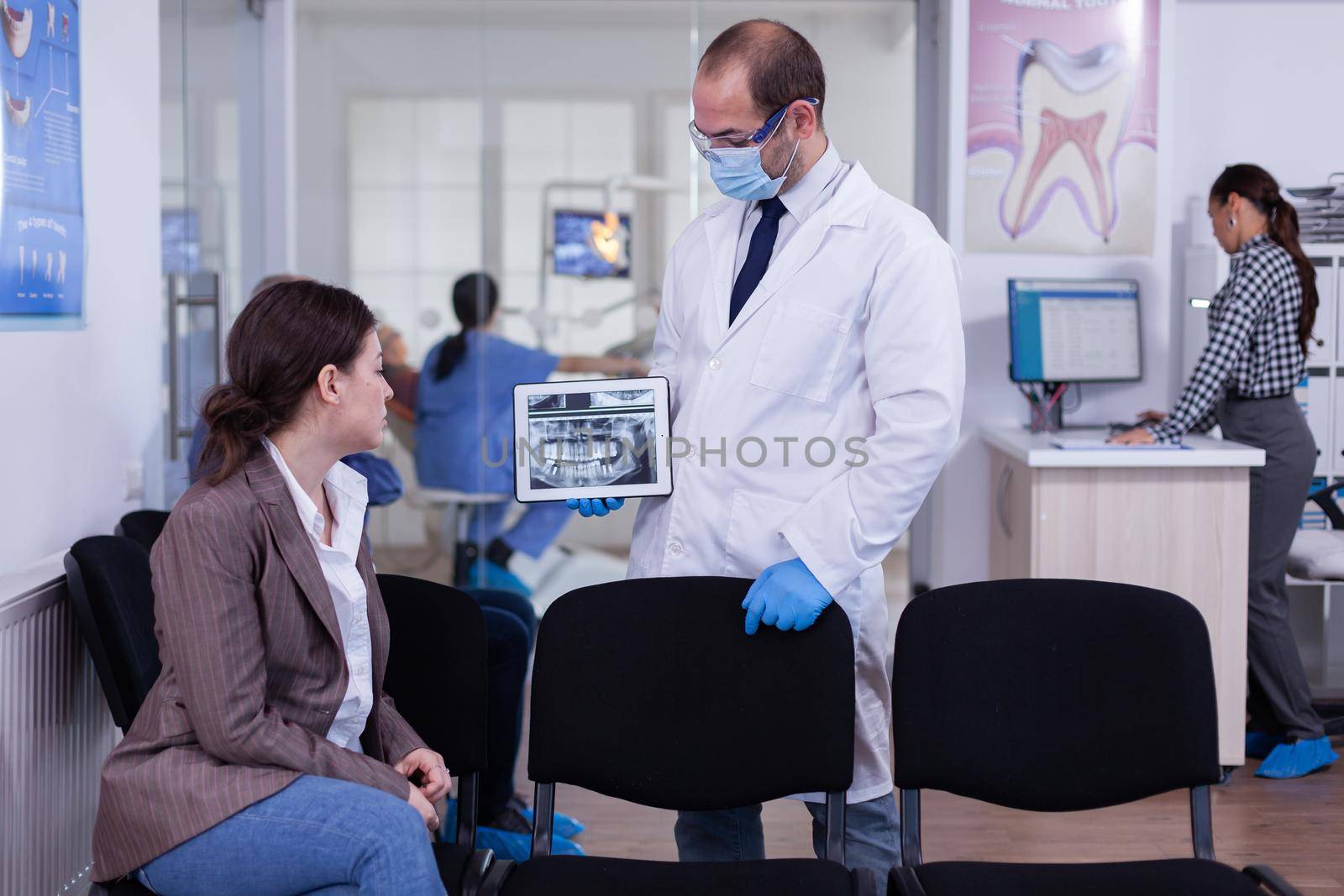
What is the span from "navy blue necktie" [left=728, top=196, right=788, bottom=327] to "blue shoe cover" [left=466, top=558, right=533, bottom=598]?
104 inches

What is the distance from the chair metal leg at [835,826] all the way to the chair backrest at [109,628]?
1.06 meters

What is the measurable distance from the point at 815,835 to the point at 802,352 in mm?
764

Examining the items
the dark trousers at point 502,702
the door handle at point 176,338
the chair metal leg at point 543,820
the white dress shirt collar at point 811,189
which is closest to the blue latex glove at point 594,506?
the chair metal leg at point 543,820

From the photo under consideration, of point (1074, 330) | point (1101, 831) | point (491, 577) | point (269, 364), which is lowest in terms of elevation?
point (1101, 831)

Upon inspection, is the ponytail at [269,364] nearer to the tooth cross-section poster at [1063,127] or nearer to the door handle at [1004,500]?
the door handle at [1004,500]

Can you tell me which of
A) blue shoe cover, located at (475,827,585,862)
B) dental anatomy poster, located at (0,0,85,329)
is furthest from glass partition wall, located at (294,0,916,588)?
dental anatomy poster, located at (0,0,85,329)

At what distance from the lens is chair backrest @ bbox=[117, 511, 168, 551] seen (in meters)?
2.34

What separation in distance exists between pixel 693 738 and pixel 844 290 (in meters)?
0.68

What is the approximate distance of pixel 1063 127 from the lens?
151 inches

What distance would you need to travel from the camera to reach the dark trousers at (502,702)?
2648mm

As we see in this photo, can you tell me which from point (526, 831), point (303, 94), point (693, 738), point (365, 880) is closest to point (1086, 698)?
point (693, 738)

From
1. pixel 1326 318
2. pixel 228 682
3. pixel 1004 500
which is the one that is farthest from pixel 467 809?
pixel 1326 318

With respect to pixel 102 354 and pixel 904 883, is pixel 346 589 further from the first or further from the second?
pixel 102 354

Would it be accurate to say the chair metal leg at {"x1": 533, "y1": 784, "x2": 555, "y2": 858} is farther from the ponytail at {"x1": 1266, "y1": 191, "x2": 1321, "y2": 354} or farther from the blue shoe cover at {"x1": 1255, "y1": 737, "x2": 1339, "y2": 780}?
the ponytail at {"x1": 1266, "y1": 191, "x2": 1321, "y2": 354}
